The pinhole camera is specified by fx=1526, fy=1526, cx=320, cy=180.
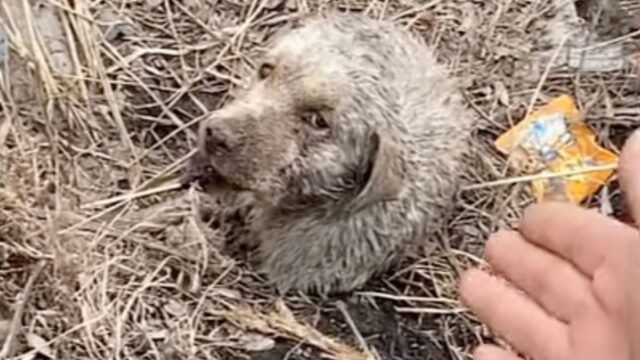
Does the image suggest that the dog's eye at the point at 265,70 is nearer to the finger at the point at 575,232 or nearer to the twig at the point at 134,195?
the twig at the point at 134,195

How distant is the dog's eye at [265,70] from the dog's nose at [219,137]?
0.19 m

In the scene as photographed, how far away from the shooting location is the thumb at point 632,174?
1.69 meters

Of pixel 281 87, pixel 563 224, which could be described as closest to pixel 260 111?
pixel 281 87

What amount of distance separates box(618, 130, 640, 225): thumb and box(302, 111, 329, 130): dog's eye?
1087 millimetres

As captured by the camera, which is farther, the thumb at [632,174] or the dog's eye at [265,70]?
the dog's eye at [265,70]

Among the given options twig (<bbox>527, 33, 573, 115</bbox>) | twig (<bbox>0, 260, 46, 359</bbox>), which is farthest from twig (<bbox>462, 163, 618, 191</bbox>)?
twig (<bbox>0, 260, 46, 359</bbox>)

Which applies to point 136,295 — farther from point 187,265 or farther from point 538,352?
point 538,352

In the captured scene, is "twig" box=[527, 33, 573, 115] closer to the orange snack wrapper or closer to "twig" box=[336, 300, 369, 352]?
the orange snack wrapper

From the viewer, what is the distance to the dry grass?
294 centimetres

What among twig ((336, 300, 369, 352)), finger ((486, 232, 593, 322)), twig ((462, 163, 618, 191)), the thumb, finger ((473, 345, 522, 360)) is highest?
the thumb

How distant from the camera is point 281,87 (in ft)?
9.13

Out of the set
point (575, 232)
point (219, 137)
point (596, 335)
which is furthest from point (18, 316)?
point (596, 335)

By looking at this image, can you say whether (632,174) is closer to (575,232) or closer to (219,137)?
(575,232)

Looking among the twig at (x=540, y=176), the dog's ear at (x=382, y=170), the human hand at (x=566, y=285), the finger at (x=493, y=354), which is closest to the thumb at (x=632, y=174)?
the human hand at (x=566, y=285)
